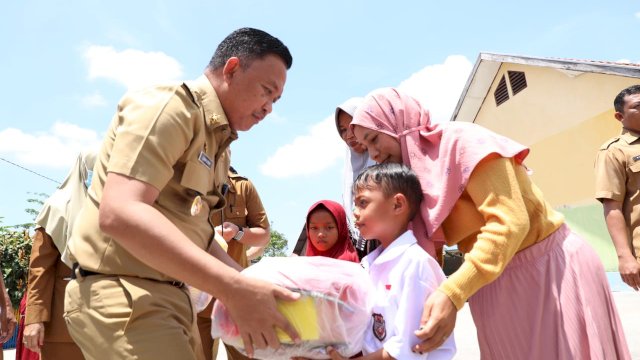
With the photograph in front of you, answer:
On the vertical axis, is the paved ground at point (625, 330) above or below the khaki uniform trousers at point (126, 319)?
below

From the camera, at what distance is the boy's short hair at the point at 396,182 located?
6.30 ft

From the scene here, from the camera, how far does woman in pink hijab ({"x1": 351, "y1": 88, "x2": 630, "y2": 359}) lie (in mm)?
1734

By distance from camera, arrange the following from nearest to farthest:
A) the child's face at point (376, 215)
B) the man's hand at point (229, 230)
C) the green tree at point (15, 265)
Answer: the child's face at point (376, 215) → the man's hand at point (229, 230) → the green tree at point (15, 265)

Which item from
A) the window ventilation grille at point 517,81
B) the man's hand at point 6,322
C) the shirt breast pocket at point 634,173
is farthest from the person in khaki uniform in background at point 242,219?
the window ventilation grille at point 517,81

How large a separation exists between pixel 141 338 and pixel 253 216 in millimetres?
2834

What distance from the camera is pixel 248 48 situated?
186cm

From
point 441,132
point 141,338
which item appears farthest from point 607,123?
point 141,338

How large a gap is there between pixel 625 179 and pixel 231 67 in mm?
2811

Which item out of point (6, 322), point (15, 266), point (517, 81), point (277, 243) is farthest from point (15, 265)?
point (277, 243)

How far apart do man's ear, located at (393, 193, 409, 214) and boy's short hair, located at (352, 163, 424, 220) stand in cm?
1

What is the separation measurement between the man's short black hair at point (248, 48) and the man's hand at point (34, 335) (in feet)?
6.11

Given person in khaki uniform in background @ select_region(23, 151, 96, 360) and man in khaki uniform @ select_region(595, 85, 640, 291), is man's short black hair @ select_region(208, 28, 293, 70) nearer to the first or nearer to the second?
person in khaki uniform in background @ select_region(23, 151, 96, 360)

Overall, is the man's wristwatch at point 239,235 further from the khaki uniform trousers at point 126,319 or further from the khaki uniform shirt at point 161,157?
the khaki uniform trousers at point 126,319

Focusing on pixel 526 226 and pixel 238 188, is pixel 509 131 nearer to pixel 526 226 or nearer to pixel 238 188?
pixel 238 188
